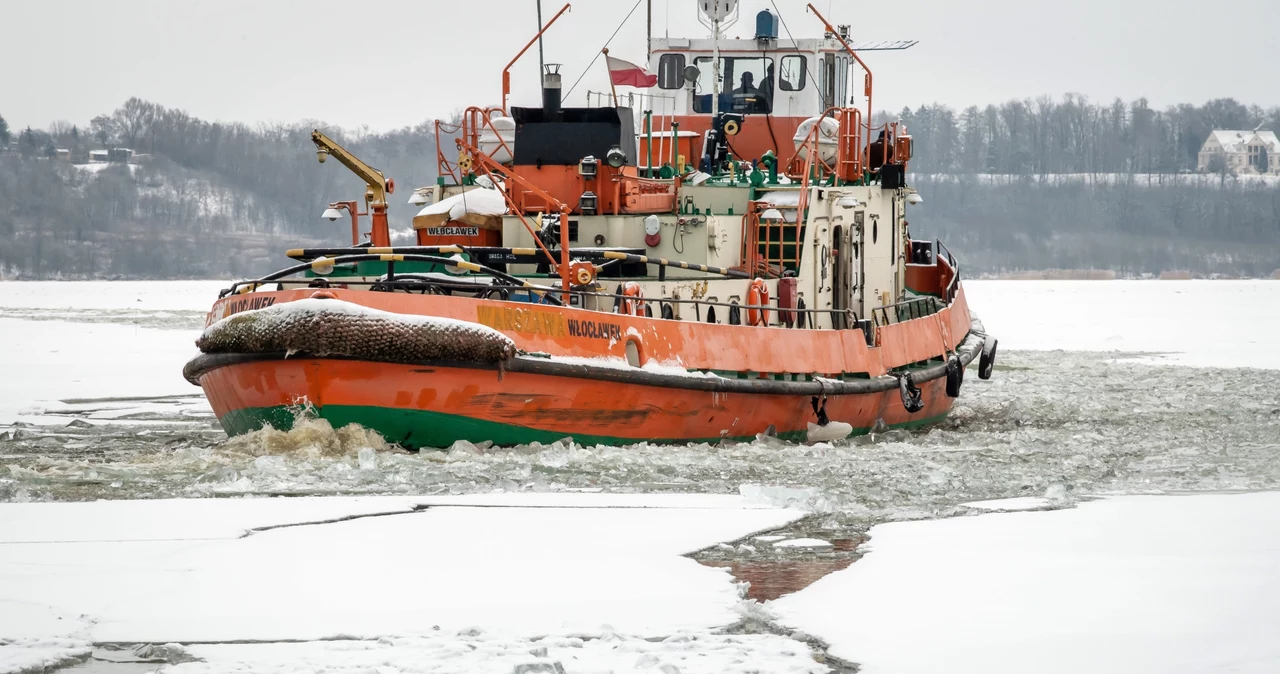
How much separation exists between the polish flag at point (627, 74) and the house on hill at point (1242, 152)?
82991 mm

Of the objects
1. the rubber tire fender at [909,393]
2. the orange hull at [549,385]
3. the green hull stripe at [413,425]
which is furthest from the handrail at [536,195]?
the rubber tire fender at [909,393]

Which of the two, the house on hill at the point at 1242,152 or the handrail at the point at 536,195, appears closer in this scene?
the handrail at the point at 536,195

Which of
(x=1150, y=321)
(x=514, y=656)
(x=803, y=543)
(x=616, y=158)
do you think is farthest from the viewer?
(x=1150, y=321)

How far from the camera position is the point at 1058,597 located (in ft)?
20.3

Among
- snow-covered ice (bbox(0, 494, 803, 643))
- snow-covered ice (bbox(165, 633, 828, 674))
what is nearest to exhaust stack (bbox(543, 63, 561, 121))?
snow-covered ice (bbox(0, 494, 803, 643))

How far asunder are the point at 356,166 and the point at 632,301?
3.20 meters

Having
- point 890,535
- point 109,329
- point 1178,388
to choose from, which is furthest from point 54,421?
point 109,329

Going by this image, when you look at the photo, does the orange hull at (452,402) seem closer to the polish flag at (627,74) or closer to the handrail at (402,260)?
the handrail at (402,260)

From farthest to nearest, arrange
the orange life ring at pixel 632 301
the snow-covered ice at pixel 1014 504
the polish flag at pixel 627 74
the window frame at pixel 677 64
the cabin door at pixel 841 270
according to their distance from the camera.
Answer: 1. the window frame at pixel 677 64
2. the polish flag at pixel 627 74
3. the cabin door at pixel 841 270
4. the orange life ring at pixel 632 301
5. the snow-covered ice at pixel 1014 504

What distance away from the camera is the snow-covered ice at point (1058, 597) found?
540cm

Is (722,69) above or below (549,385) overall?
above

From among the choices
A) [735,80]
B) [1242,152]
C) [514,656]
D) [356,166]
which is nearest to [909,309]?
[735,80]

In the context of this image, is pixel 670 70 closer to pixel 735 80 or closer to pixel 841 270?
pixel 735 80

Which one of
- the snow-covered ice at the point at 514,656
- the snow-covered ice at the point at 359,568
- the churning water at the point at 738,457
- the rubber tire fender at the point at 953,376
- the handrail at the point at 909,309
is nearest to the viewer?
the snow-covered ice at the point at 514,656
